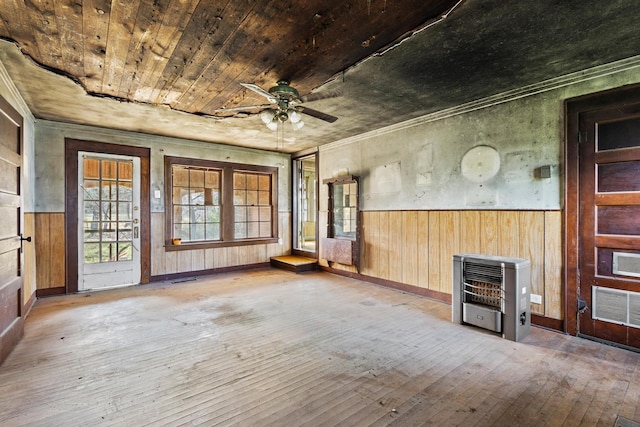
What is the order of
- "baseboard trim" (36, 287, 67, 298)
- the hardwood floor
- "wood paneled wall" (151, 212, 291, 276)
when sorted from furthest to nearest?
1. "wood paneled wall" (151, 212, 291, 276)
2. "baseboard trim" (36, 287, 67, 298)
3. the hardwood floor

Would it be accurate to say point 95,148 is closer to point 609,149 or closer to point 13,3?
point 13,3

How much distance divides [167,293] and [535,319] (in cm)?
514

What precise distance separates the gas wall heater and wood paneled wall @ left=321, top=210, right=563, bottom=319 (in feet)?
1.30

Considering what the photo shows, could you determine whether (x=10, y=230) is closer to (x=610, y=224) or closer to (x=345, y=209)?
(x=345, y=209)

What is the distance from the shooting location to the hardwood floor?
2.00 metres

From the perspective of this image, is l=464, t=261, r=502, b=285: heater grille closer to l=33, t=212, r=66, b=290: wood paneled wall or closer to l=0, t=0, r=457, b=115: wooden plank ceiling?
l=0, t=0, r=457, b=115: wooden plank ceiling

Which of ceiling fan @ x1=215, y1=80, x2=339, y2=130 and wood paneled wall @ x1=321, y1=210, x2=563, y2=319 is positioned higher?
ceiling fan @ x1=215, y1=80, x2=339, y2=130

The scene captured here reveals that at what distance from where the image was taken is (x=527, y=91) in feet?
11.6

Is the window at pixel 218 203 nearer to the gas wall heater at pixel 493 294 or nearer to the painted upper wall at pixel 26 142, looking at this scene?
the painted upper wall at pixel 26 142

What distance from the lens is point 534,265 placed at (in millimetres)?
3545

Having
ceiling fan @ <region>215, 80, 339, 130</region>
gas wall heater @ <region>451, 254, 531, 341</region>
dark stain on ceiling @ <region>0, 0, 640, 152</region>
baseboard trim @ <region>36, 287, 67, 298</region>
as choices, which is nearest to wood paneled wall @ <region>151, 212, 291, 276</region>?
baseboard trim @ <region>36, 287, 67, 298</region>

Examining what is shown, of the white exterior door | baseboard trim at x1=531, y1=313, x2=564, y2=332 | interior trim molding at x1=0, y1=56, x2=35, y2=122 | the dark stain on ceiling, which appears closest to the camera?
the dark stain on ceiling

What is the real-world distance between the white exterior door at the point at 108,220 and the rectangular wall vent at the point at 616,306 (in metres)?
6.55

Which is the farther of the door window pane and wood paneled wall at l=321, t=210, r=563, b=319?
the door window pane
